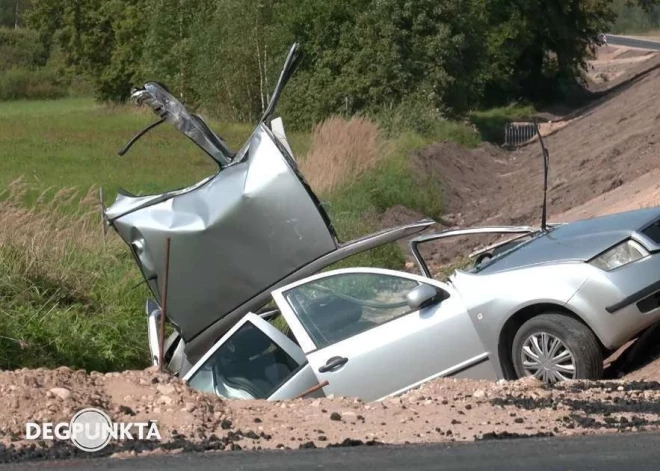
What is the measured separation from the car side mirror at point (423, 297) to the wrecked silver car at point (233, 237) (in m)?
0.88

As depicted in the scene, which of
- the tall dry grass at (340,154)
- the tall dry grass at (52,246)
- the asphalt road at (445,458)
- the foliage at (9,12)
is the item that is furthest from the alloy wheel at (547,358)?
the foliage at (9,12)

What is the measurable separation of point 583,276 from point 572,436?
1.74 meters

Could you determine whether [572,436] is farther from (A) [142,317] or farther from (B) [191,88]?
(B) [191,88]

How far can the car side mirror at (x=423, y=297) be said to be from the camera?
7.75 m

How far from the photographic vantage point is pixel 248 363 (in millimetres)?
8250

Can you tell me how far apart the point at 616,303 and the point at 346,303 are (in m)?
1.78

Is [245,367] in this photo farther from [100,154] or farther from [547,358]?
[100,154]

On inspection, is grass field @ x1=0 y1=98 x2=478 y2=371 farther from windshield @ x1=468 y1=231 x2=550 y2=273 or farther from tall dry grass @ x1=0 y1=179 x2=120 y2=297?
windshield @ x1=468 y1=231 x2=550 y2=273

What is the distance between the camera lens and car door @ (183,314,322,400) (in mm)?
8141

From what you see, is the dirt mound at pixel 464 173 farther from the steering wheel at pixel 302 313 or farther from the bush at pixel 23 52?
the bush at pixel 23 52

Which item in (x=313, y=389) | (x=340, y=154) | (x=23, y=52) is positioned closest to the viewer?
(x=313, y=389)

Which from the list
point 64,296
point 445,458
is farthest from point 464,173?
point 445,458

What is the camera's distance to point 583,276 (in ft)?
26.0

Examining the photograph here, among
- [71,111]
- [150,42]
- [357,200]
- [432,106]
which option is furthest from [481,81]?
[71,111]
